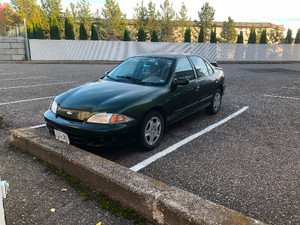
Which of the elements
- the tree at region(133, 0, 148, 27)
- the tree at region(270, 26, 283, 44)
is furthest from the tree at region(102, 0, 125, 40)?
the tree at region(270, 26, 283, 44)

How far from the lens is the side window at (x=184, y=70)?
4396mm

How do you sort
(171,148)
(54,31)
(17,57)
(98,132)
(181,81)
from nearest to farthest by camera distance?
1. (98,132)
2. (171,148)
3. (181,81)
4. (17,57)
5. (54,31)

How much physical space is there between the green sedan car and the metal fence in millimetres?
20093

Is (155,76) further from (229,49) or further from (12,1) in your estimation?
(12,1)

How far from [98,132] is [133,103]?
2.06 ft

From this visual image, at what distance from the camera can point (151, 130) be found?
3709 mm

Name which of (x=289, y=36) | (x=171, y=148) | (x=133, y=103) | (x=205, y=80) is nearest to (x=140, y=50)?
(x=289, y=36)

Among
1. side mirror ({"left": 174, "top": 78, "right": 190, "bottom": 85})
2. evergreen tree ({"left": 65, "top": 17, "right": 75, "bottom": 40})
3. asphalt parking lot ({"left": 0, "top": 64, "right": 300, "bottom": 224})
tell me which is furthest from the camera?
evergreen tree ({"left": 65, "top": 17, "right": 75, "bottom": 40})

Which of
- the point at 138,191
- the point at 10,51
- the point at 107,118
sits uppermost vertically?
the point at 10,51

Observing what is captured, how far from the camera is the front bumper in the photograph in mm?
3170

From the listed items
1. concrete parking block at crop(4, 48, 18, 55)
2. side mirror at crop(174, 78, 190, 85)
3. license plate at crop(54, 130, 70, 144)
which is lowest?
license plate at crop(54, 130, 70, 144)

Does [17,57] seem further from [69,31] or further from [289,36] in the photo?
[289,36]

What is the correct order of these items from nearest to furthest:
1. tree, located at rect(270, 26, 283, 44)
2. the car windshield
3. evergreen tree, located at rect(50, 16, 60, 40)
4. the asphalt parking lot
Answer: the asphalt parking lot < the car windshield < evergreen tree, located at rect(50, 16, 60, 40) < tree, located at rect(270, 26, 283, 44)

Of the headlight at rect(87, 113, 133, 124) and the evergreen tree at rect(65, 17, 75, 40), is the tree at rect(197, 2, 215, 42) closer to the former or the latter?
the evergreen tree at rect(65, 17, 75, 40)
